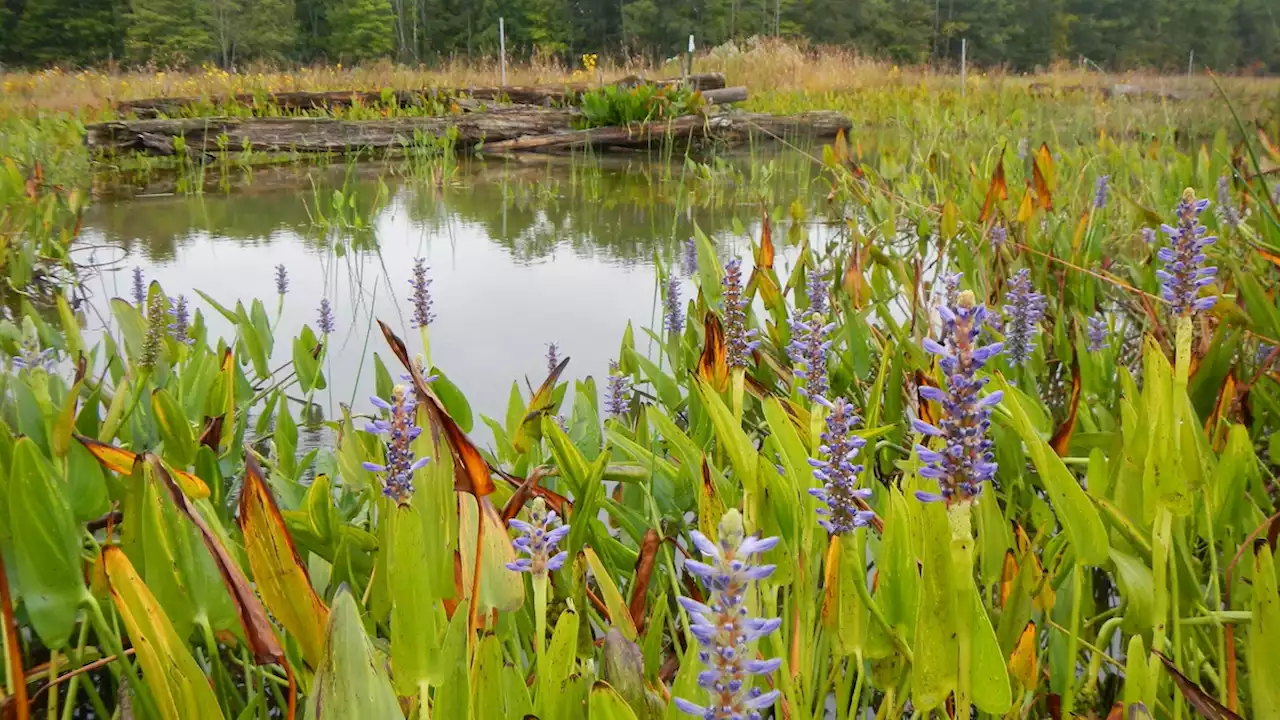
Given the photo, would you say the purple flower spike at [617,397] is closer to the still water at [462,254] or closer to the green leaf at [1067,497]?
the still water at [462,254]

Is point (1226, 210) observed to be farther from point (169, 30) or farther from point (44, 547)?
point (169, 30)

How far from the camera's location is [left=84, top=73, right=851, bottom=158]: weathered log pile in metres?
5.53

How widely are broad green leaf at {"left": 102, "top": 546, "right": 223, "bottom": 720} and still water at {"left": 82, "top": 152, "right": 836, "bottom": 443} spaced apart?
651 millimetres

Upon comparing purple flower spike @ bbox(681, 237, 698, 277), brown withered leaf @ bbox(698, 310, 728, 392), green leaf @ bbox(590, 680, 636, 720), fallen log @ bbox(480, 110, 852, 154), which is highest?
fallen log @ bbox(480, 110, 852, 154)

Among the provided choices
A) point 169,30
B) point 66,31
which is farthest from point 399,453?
point 66,31

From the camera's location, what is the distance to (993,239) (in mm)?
1820

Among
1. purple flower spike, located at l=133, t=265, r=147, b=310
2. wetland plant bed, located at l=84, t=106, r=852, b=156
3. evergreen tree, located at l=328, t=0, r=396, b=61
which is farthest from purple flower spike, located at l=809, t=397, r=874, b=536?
evergreen tree, located at l=328, t=0, r=396, b=61

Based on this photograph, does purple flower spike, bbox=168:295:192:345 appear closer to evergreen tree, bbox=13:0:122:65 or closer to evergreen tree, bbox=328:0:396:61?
evergreen tree, bbox=13:0:122:65

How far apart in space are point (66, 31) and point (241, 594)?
31.5m

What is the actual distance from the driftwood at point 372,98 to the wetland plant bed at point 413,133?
983 millimetres

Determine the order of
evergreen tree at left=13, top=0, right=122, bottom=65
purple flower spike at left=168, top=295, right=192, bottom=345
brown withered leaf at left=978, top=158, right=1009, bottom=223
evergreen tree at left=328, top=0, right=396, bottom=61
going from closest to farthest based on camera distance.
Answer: purple flower spike at left=168, top=295, right=192, bottom=345
brown withered leaf at left=978, top=158, right=1009, bottom=223
evergreen tree at left=13, top=0, right=122, bottom=65
evergreen tree at left=328, top=0, right=396, bottom=61

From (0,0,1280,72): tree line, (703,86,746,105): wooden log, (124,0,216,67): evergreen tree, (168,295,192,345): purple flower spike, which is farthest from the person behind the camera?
(0,0,1280,72): tree line

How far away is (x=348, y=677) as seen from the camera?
17.0 inches

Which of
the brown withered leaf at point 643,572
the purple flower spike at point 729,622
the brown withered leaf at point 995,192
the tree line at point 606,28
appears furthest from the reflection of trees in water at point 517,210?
the tree line at point 606,28
